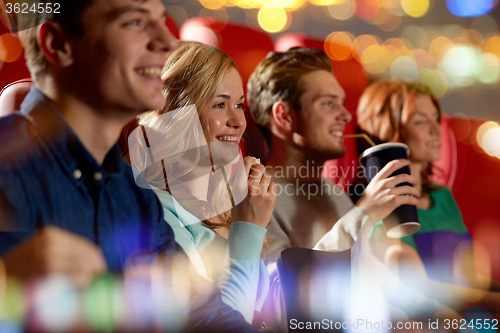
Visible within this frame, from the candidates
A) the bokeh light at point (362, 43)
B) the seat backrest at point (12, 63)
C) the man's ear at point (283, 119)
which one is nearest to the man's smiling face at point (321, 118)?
the man's ear at point (283, 119)

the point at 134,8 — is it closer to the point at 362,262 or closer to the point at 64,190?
the point at 64,190

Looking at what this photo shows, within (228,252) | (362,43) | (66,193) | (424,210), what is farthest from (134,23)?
(362,43)

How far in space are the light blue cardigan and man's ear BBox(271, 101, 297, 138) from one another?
21 centimetres

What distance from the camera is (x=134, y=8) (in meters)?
0.40

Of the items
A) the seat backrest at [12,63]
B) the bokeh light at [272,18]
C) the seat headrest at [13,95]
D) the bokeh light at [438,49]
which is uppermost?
the bokeh light at [272,18]

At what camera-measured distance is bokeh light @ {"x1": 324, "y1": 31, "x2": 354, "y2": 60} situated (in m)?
0.99

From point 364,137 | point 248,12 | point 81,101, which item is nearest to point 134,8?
point 81,101

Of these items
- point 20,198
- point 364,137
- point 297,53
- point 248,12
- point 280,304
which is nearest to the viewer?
point 20,198

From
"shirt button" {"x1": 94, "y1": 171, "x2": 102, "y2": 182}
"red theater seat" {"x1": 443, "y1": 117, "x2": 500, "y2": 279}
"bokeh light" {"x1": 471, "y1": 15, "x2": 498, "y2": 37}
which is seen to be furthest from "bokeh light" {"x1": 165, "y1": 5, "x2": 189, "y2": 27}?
"bokeh light" {"x1": 471, "y1": 15, "x2": 498, "y2": 37}

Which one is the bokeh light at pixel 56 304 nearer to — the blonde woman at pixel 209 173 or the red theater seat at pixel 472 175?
the blonde woman at pixel 209 173

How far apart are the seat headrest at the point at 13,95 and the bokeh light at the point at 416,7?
3.95 feet

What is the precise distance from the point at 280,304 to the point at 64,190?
1.14 ft

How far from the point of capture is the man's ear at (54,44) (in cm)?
39

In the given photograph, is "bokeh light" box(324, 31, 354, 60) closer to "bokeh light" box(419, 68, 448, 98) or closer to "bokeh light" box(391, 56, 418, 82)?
"bokeh light" box(391, 56, 418, 82)
